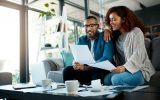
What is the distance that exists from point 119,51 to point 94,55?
0.89 ft

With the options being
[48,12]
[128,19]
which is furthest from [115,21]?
[48,12]

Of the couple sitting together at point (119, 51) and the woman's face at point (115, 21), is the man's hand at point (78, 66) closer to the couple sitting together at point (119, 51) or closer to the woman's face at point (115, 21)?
the couple sitting together at point (119, 51)

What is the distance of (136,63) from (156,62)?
0.54m

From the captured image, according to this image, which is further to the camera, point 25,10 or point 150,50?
point 25,10

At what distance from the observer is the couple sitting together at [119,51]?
1.50 meters

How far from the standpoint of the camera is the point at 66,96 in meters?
0.96

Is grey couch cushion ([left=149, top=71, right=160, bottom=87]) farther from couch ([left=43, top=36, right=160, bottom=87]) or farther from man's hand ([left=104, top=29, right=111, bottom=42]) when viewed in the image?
man's hand ([left=104, top=29, right=111, bottom=42])

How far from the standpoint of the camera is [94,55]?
6.63 ft

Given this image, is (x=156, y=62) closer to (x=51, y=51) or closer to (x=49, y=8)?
(x=51, y=51)

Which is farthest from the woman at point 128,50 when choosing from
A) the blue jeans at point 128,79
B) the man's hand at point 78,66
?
the man's hand at point 78,66

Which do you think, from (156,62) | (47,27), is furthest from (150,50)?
(47,27)

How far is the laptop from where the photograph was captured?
5.05ft

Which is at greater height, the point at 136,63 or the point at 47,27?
the point at 47,27

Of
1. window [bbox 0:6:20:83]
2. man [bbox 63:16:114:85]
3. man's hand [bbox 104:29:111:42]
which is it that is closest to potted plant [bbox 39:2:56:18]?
window [bbox 0:6:20:83]
